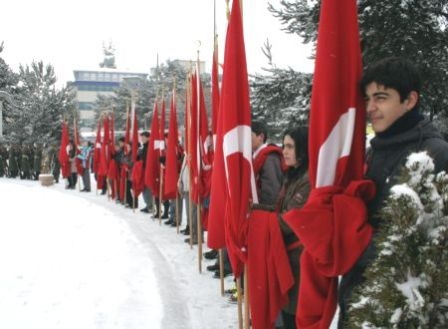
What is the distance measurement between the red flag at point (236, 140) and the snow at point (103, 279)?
4.71 feet

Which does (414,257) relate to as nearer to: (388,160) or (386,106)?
(388,160)

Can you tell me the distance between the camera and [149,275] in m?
6.81

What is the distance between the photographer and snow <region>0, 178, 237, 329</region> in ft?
16.8

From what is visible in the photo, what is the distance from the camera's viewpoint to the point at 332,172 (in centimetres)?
248

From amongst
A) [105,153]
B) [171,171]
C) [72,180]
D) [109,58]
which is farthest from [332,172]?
[109,58]

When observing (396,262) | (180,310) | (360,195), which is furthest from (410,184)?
(180,310)

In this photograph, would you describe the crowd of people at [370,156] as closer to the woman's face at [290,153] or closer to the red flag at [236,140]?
the woman's face at [290,153]

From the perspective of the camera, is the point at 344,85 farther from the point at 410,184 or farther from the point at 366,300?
the point at 366,300

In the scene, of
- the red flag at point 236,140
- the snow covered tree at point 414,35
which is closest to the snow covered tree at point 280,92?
the snow covered tree at point 414,35

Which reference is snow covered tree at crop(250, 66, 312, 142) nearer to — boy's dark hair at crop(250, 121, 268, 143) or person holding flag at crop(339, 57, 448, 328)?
boy's dark hair at crop(250, 121, 268, 143)

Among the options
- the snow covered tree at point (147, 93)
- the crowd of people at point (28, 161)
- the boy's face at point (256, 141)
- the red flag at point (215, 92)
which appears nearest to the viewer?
the boy's face at point (256, 141)

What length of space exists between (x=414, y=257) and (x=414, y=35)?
6478mm

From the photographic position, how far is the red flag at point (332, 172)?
7.12ft

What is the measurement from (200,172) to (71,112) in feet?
105
